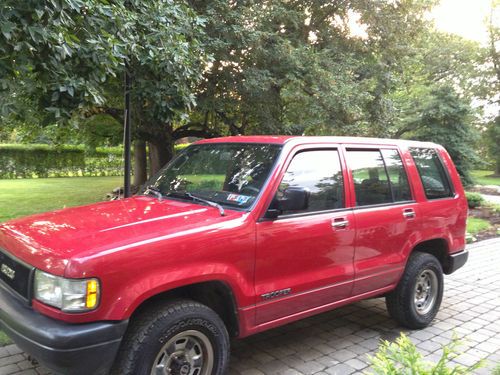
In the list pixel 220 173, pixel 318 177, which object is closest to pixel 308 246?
pixel 318 177

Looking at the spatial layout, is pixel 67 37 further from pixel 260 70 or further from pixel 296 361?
pixel 260 70

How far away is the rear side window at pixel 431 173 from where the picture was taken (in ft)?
16.0

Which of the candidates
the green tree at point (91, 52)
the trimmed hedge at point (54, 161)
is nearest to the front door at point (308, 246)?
the green tree at point (91, 52)

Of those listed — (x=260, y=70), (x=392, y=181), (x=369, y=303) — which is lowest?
(x=369, y=303)

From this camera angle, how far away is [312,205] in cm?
381

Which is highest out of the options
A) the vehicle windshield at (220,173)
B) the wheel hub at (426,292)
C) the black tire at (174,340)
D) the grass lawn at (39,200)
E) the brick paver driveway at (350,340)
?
the vehicle windshield at (220,173)

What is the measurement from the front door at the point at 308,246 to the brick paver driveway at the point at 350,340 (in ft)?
1.89

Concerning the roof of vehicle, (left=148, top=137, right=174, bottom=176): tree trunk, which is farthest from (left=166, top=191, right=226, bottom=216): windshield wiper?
(left=148, top=137, right=174, bottom=176): tree trunk

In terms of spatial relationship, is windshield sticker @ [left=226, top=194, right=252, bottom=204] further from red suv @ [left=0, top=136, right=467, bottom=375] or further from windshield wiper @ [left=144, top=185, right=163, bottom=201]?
windshield wiper @ [left=144, top=185, right=163, bottom=201]

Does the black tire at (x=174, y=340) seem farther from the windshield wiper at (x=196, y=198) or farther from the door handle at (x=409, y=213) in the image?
the door handle at (x=409, y=213)

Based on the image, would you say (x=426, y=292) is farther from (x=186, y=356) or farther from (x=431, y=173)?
(x=186, y=356)

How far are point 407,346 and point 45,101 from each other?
443 cm

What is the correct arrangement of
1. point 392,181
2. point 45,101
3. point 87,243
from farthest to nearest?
point 45,101
point 392,181
point 87,243

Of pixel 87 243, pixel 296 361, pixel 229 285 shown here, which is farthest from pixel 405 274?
pixel 87 243
